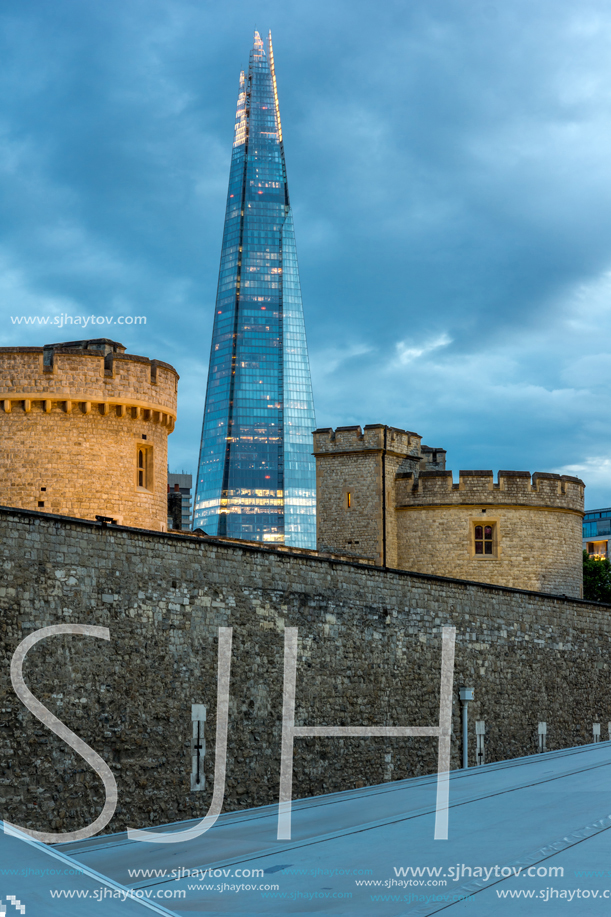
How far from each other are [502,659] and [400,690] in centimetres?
410

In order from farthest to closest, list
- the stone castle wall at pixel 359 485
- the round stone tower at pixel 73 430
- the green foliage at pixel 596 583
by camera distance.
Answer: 1. the green foliage at pixel 596 583
2. the stone castle wall at pixel 359 485
3. the round stone tower at pixel 73 430

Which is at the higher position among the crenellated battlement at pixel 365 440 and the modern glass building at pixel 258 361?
the modern glass building at pixel 258 361

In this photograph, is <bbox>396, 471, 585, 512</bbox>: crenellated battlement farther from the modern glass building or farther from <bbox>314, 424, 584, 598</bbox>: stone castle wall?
the modern glass building

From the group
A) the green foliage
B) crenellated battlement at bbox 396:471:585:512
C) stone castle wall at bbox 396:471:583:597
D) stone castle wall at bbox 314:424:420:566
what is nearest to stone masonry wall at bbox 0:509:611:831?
stone castle wall at bbox 396:471:583:597

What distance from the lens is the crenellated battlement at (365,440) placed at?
32.0 m

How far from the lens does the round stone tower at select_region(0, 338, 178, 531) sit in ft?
71.8

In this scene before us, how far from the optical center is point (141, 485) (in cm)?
2338

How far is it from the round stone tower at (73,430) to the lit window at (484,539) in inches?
469

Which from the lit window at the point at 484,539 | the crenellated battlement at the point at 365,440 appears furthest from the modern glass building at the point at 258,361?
the lit window at the point at 484,539

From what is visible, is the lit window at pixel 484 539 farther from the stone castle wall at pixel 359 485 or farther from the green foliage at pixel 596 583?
the green foliage at pixel 596 583

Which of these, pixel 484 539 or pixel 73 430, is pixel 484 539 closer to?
pixel 484 539

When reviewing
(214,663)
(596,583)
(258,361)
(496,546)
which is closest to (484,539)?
(496,546)

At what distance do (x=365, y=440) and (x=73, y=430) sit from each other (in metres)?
12.0

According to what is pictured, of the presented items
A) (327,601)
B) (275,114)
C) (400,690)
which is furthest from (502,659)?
(275,114)
